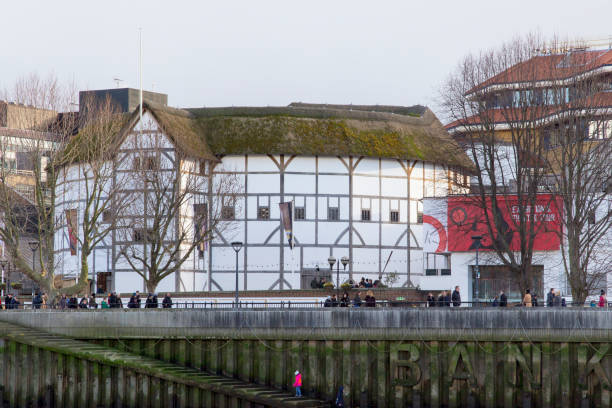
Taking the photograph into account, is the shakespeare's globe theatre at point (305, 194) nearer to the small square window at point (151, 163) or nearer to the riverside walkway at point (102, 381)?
the small square window at point (151, 163)

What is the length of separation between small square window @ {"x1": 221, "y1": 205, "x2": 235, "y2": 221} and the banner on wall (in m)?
12.9

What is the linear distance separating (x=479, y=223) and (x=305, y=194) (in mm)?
15197

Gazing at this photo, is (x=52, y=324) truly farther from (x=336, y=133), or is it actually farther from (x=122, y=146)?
(x=336, y=133)

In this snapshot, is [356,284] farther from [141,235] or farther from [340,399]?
[340,399]

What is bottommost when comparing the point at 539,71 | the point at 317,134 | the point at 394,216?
the point at 394,216

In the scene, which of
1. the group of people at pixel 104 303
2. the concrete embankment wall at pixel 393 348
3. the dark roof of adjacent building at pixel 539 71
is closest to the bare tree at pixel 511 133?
the dark roof of adjacent building at pixel 539 71

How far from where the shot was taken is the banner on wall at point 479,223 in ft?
165

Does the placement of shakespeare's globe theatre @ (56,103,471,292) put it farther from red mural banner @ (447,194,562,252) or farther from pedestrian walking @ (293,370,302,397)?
pedestrian walking @ (293,370,302,397)

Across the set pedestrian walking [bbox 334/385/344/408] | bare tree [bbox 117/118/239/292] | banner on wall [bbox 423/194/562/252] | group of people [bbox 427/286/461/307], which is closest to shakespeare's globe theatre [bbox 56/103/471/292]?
bare tree [bbox 117/118/239/292]

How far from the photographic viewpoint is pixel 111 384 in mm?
42000

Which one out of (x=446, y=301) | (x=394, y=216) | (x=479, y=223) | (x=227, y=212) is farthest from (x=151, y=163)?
(x=446, y=301)

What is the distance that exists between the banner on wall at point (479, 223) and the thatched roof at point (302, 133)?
336 inches

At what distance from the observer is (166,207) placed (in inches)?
2291

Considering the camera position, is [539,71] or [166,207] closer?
[539,71]
